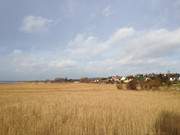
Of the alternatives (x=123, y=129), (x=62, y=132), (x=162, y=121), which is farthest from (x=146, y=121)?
(x=62, y=132)

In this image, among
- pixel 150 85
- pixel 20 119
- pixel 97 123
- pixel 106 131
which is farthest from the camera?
pixel 150 85

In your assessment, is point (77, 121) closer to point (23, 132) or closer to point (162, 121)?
point (23, 132)

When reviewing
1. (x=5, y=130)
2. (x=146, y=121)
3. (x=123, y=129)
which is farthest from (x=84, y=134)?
(x=146, y=121)

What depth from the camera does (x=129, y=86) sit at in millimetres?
64938

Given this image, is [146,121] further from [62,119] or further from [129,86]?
[129,86]

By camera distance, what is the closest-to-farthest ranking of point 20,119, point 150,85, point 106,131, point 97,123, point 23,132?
point 23,132
point 106,131
point 97,123
point 20,119
point 150,85

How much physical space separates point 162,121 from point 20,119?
5.87 meters

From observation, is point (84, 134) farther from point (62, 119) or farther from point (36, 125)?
A: point (62, 119)

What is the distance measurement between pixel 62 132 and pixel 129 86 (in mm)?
56625

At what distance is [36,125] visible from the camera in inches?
401

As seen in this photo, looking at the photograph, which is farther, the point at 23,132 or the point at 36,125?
the point at 36,125

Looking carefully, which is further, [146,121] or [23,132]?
[146,121]

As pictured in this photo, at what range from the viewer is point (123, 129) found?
9.90 meters

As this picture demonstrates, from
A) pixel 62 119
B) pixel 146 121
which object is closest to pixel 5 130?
→ pixel 62 119
